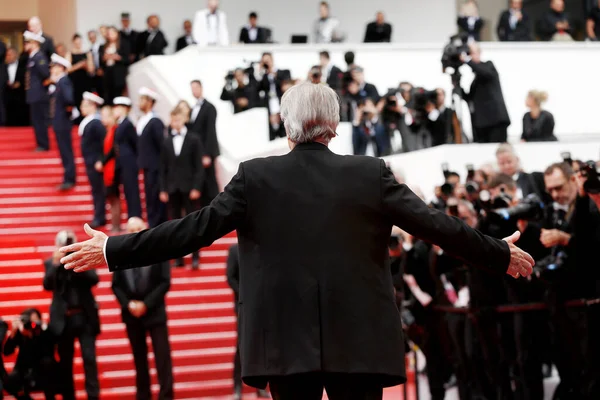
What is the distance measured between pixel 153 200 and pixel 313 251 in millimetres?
10221

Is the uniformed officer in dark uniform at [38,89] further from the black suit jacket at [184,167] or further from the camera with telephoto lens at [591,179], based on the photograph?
the camera with telephoto lens at [591,179]

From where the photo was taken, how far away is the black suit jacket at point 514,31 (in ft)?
63.0

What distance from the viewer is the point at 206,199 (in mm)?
14055

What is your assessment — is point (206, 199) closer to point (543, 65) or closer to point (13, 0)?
point (543, 65)

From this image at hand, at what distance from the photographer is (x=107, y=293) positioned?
1261cm

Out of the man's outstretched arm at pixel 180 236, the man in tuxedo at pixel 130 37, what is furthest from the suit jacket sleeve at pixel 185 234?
the man in tuxedo at pixel 130 37

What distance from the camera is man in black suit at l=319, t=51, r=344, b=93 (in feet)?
52.0

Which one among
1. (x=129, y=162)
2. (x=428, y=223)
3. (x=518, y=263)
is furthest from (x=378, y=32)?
(x=428, y=223)

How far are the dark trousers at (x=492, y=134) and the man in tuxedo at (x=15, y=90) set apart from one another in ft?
26.7

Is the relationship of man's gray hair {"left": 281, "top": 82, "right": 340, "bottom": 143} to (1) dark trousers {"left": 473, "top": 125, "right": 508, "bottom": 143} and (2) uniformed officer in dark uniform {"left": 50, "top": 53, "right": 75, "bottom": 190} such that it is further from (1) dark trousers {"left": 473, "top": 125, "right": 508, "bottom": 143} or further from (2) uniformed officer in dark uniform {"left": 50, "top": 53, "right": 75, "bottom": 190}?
(2) uniformed officer in dark uniform {"left": 50, "top": 53, "right": 75, "bottom": 190}

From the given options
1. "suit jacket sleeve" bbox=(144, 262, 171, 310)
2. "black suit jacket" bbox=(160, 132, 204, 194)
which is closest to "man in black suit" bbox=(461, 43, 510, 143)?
"black suit jacket" bbox=(160, 132, 204, 194)

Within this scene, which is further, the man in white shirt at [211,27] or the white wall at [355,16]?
the white wall at [355,16]

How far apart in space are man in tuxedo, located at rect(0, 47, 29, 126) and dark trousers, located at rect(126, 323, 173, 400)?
29.4 ft

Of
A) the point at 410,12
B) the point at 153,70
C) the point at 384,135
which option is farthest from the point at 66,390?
the point at 410,12
